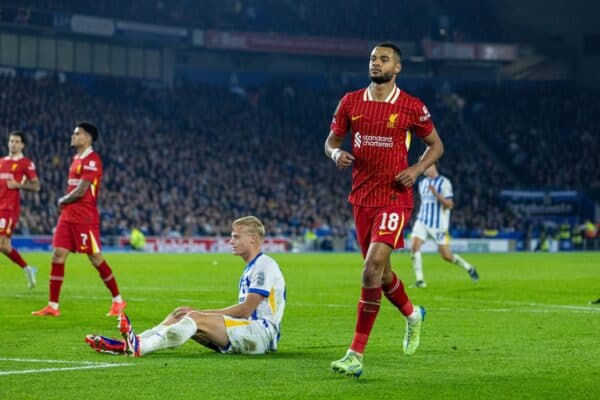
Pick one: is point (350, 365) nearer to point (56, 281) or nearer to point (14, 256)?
point (56, 281)

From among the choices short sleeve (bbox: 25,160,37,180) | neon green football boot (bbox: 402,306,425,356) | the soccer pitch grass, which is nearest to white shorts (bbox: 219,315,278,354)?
the soccer pitch grass

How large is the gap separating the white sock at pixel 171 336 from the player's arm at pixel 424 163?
7.34 ft

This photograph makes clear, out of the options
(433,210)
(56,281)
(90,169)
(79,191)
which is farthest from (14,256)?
(433,210)

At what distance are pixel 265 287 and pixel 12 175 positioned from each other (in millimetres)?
10425

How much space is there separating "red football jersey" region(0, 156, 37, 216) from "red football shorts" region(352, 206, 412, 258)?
33.2 ft

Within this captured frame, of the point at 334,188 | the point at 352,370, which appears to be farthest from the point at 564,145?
the point at 352,370

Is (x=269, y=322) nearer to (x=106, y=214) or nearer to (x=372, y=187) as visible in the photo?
(x=372, y=187)

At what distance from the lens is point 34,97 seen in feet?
187

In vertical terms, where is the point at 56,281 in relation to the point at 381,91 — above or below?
below

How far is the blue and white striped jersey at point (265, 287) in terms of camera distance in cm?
1077

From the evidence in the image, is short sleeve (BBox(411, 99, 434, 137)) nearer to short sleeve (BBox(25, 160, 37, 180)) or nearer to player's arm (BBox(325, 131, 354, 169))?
player's arm (BBox(325, 131, 354, 169))

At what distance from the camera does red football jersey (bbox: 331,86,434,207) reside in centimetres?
1053

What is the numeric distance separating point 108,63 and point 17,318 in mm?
54523

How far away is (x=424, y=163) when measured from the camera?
10531 mm
